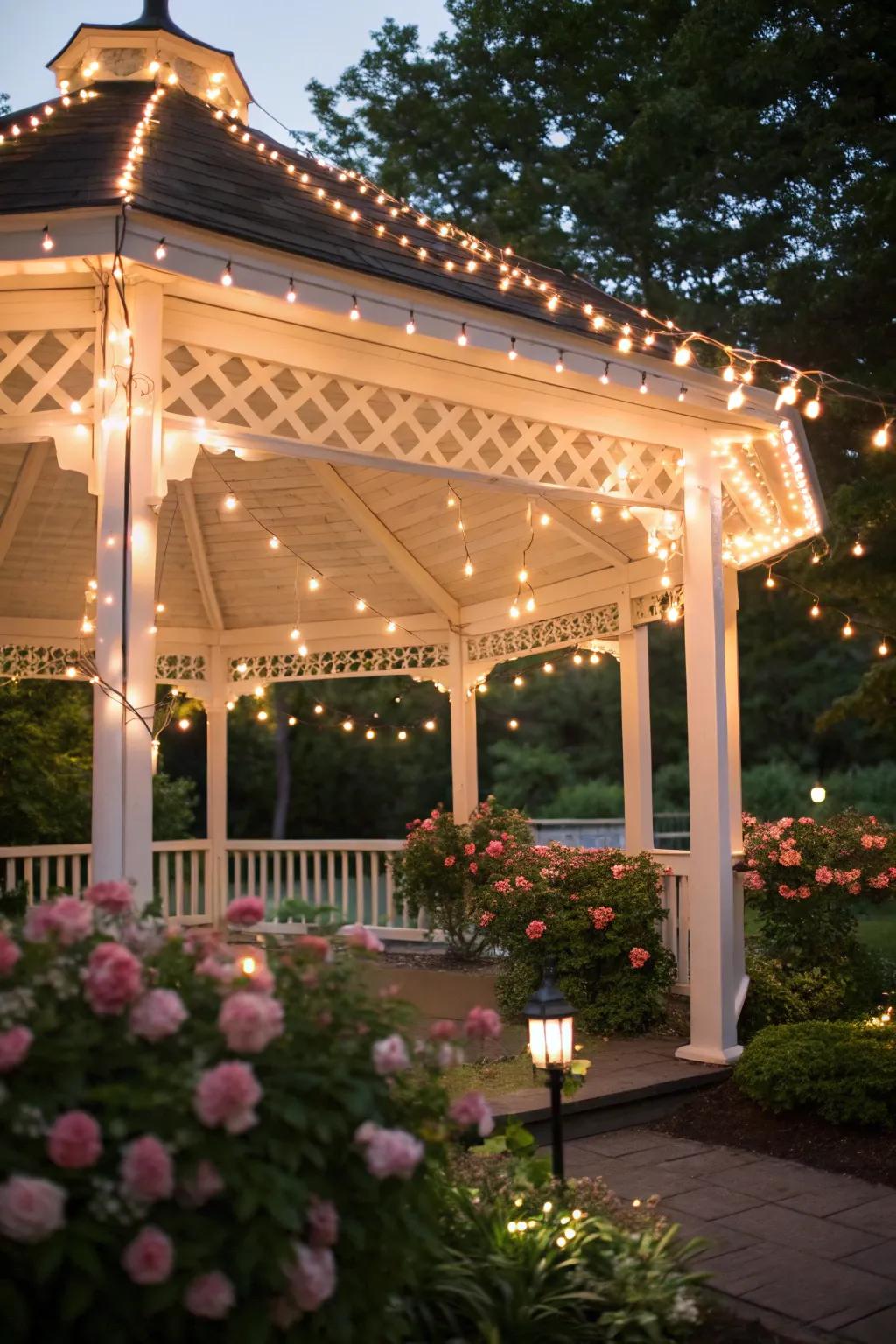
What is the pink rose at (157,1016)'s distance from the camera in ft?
7.22

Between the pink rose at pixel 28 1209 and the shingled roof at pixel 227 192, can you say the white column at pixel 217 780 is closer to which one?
the shingled roof at pixel 227 192

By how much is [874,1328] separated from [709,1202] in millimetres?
1125

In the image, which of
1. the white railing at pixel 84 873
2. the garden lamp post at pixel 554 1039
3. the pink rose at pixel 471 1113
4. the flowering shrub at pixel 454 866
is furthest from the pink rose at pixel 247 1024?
the white railing at pixel 84 873

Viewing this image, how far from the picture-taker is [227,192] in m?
4.95

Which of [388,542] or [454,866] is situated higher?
[388,542]

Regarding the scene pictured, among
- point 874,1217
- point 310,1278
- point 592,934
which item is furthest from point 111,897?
point 592,934

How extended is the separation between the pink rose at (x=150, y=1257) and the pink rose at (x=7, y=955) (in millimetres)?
539

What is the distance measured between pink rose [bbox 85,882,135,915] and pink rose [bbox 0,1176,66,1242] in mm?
666

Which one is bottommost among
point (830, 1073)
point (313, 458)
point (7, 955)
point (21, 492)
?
point (830, 1073)

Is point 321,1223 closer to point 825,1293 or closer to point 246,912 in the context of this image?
point 246,912

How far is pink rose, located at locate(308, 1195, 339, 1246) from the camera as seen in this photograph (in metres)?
2.21

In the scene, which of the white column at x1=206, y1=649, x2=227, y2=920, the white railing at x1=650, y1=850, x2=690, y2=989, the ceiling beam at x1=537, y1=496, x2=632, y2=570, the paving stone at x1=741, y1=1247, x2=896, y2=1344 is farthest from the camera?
the white column at x1=206, y1=649, x2=227, y2=920

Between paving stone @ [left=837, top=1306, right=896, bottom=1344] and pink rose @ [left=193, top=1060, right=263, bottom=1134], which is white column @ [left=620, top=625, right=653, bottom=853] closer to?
paving stone @ [left=837, top=1306, right=896, bottom=1344]

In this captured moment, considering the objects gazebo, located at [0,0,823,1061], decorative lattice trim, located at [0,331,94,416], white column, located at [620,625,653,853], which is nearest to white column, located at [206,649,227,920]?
gazebo, located at [0,0,823,1061]
